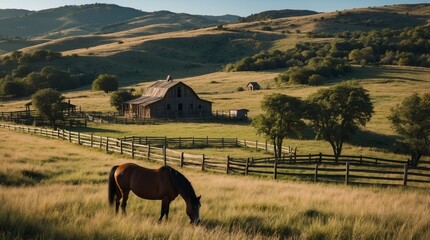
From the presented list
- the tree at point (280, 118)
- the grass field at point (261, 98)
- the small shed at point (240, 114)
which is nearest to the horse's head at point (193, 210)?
the tree at point (280, 118)

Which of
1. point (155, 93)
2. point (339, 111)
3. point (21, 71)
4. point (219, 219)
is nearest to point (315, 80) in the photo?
point (155, 93)

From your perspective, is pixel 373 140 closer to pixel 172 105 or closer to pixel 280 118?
pixel 280 118

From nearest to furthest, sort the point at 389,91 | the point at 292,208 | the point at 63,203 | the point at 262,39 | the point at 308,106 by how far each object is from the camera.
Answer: the point at 63,203, the point at 292,208, the point at 308,106, the point at 389,91, the point at 262,39

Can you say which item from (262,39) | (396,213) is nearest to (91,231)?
(396,213)

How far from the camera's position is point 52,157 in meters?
23.0

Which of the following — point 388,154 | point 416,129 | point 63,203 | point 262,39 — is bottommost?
point 388,154

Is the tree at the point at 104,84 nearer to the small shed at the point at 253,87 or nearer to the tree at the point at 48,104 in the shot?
the small shed at the point at 253,87

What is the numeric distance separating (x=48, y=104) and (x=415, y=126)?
4147 centimetres

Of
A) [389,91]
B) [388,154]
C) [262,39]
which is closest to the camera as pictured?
[388,154]

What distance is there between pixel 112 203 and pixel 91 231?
10.6 ft

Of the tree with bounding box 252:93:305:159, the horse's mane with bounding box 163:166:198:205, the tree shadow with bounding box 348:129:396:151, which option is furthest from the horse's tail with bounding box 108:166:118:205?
the tree shadow with bounding box 348:129:396:151

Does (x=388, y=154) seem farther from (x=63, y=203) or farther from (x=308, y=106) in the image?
(x=63, y=203)

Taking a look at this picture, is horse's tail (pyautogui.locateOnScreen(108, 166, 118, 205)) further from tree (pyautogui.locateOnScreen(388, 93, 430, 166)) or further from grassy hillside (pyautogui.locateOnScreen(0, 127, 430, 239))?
tree (pyautogui.locateOnScreen(388, 93, 430, 166))

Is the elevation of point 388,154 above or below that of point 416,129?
below
